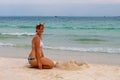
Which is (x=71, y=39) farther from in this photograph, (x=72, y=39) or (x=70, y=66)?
(x=70, y=66)

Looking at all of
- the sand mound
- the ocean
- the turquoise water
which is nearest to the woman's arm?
the sand mound

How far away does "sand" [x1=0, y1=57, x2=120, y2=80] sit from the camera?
20.9 feet

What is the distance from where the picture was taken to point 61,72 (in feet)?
22.5

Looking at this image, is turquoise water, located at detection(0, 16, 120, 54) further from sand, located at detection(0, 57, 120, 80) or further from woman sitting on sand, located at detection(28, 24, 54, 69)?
woman sitting on sand, located at detection(28, 24, 54, 69)

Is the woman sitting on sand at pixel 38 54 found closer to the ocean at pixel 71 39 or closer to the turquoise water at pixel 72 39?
the ocean at pixel 71 39

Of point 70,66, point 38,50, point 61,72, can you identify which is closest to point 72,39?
point 70,66

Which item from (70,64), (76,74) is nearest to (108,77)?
(76,74)

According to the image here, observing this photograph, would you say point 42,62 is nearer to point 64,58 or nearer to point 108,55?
point 64,58

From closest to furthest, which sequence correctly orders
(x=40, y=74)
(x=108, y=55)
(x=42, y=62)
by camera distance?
(x=40, y=74)
(x=42, y=62)
(x=108, y=55)

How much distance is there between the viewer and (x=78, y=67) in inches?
290

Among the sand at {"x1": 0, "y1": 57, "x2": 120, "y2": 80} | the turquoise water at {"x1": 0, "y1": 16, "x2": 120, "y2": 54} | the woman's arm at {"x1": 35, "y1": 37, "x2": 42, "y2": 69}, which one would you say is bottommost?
the turquoise water at {"x1": 0, "y1": 16, "x2": 120, "y2": 54}

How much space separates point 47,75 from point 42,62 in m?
0.68

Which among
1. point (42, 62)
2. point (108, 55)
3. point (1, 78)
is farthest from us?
point (108, 55)

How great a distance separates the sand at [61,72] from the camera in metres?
6.36
